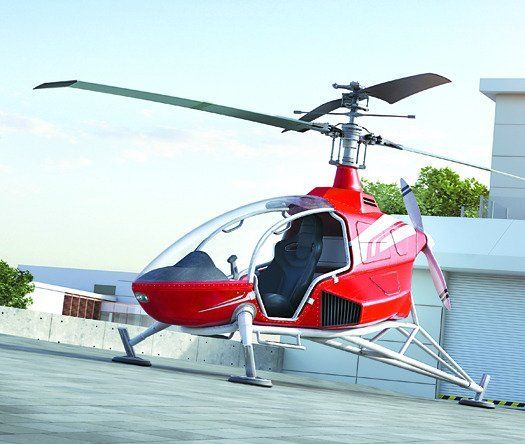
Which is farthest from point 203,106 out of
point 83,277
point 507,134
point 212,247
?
point 83,277

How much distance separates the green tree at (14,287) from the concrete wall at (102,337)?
1601 inches

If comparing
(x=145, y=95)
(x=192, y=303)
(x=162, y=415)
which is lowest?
(x=162, y=415)

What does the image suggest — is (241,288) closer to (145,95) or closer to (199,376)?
(199,376)

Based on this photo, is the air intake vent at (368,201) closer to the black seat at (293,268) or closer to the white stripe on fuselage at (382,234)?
the white stripe on fuselage at (382,234)

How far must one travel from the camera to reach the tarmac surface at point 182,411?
6.37m

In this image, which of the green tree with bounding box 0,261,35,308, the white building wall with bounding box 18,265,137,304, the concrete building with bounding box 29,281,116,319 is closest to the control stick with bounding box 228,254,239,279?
the green tree with bounding box 0,261,35,308

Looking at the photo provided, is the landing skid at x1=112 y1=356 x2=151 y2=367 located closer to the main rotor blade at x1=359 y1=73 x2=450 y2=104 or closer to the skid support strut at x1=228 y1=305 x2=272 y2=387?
the skid support strut at x1=228 y1=305 x2=272 y2=387

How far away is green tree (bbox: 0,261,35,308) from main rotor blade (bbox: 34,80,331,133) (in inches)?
1938

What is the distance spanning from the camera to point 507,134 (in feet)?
137

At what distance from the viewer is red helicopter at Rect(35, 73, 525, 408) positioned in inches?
514

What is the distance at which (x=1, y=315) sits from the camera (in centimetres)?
1805

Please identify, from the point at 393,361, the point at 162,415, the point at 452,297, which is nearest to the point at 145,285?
the point at 393,361

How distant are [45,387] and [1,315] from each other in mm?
10024

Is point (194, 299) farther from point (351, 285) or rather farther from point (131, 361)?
point (351, 285)
